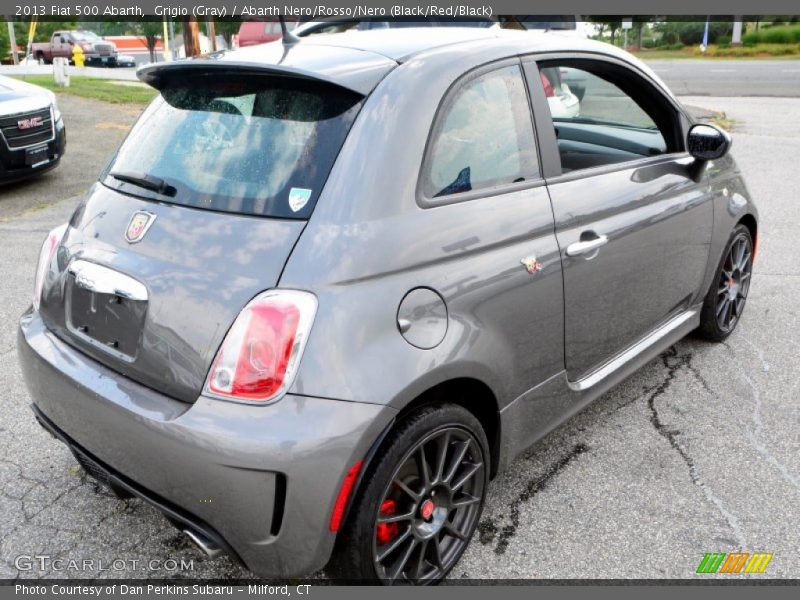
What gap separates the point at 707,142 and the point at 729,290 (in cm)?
112

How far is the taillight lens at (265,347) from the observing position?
6.64 feet

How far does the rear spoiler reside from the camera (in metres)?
2.31

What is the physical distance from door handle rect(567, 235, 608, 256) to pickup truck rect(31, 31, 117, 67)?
39.0 meters

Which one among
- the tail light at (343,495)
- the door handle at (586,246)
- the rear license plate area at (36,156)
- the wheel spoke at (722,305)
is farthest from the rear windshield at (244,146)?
the rear license plate area at (36,156)

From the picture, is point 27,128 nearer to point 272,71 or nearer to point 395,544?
point 272,71

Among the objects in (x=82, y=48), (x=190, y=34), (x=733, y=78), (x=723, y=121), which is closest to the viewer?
(x=723, y=121)

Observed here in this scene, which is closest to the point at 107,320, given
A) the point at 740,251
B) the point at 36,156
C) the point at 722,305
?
the point at 722,305

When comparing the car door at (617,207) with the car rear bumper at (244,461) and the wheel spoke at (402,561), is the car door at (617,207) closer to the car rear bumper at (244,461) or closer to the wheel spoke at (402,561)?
the wheel spoke at (402,561)

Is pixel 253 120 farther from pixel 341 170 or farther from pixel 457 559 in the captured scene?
pixel 457 559

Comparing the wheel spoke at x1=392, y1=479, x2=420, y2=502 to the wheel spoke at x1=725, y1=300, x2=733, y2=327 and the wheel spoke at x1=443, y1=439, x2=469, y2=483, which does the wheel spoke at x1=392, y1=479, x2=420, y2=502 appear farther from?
the wheel spoke at x1=725, y1=300, x2=733, y2=327

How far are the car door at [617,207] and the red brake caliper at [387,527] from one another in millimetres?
954

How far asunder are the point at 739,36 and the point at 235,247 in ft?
138

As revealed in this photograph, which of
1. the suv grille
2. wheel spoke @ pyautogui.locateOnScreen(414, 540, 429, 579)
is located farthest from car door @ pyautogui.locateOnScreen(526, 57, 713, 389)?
the suv grille

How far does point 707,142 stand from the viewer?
3.53 meters
